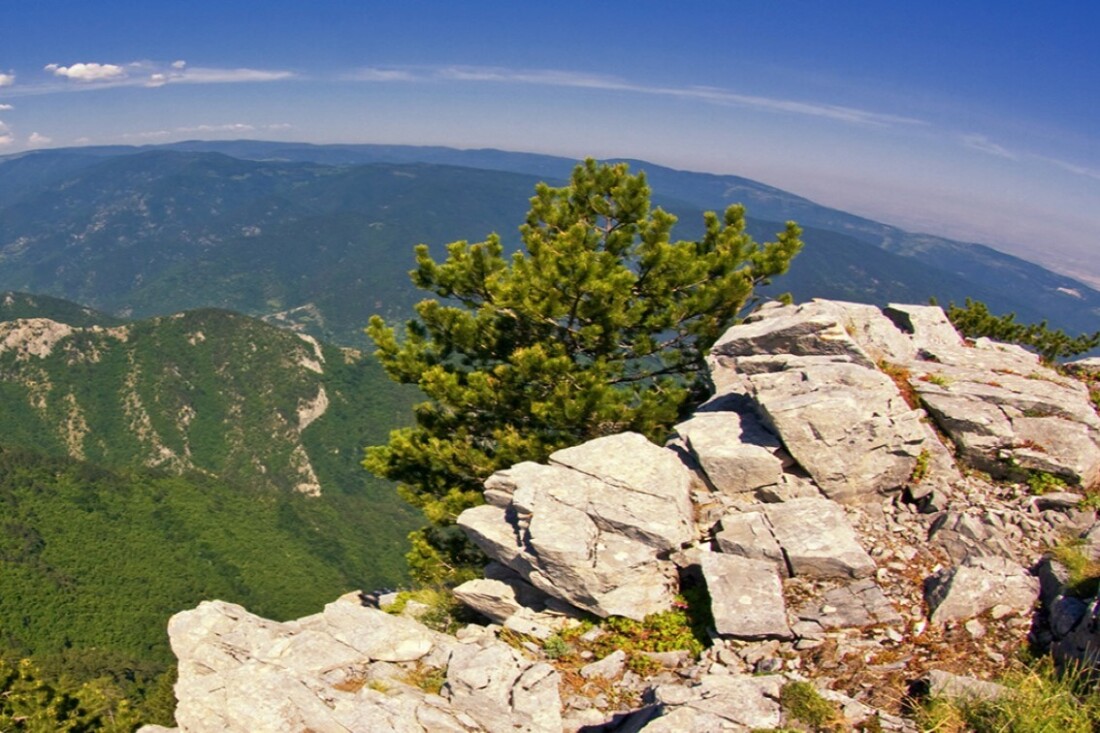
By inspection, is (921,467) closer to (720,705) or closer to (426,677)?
(720,705)

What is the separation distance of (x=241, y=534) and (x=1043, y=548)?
189 metres

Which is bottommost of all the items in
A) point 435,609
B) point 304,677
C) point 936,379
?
point 435,609

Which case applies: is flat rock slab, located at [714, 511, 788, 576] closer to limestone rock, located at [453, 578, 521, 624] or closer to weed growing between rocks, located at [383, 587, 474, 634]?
limestone rock, located at [453, 578, 521, 624]

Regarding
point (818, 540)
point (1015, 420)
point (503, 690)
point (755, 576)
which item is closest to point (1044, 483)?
point (1015, 420)

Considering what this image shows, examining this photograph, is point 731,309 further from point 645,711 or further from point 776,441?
point 645,711

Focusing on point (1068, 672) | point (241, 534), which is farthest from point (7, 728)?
point (241, 534)

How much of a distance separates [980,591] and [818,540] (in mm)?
2520

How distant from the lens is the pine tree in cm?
1830

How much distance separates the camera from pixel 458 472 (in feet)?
65.0

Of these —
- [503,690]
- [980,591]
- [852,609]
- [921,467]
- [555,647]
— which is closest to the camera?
[503,690]

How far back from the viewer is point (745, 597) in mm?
10617

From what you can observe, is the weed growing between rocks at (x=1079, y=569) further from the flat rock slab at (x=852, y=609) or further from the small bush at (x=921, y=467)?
the small bush at (x=921, y=467)

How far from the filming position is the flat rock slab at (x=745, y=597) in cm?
1020

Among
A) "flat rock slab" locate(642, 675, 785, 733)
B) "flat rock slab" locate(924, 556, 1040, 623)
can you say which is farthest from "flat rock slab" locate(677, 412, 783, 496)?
"flat rock slab" locate(642, 675, 785, 733)
